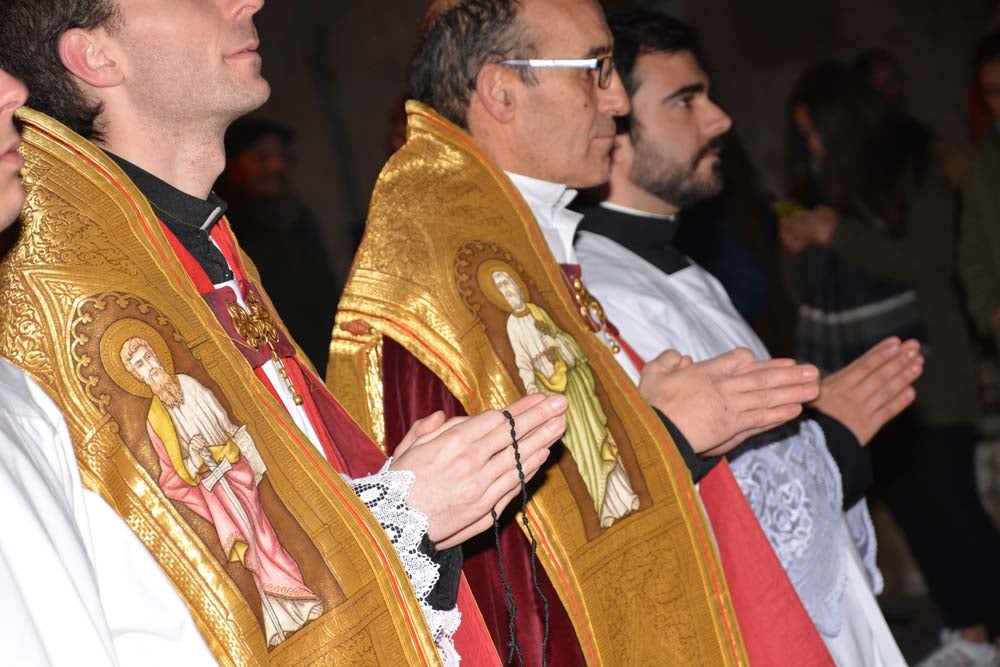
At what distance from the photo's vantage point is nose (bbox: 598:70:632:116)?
3.18 metres

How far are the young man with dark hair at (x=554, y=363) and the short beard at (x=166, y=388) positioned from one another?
76 cm

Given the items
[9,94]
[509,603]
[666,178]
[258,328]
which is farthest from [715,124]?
[9,94]

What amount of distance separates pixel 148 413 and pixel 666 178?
2.17 metres

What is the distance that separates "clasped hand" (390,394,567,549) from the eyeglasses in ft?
3.89

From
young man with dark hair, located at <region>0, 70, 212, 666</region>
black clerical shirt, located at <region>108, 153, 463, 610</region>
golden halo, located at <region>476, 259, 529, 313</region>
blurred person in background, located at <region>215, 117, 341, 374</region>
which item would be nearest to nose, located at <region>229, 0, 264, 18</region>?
black clerical shirt, located at <region>108, 153, 463, 610</region>

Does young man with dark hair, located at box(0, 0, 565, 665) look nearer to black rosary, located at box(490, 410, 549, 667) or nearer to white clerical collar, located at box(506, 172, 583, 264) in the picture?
black rosary, located at box(490, 410, 549, 667)

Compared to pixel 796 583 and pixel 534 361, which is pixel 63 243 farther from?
pixel 796 583

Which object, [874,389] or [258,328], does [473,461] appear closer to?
[258,328]

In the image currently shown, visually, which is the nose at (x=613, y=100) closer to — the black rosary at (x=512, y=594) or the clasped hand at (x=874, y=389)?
the clasped hand at (x=874, y=389)

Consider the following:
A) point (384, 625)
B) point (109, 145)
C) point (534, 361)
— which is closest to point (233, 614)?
point (384, 625)

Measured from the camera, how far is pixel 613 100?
126 inches

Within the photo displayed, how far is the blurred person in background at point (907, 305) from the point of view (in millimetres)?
5551

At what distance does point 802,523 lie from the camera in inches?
125

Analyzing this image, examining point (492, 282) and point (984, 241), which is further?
point (984, 241)
